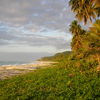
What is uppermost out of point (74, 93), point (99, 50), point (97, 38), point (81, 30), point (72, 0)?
point (72, 0)

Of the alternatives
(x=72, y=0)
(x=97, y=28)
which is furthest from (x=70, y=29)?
(x=97, y=28)

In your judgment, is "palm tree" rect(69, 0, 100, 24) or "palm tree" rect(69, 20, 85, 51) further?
"palm tree" rect(69, 20, 85, 51)

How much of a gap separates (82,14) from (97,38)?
23.2 m

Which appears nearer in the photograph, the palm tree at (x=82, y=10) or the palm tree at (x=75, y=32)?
the palm tree at (x=82, y=10)

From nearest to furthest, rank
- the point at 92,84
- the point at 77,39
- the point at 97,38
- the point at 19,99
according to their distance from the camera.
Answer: the point at 19,99, the point at 92,84, the point at 97,38, the point at 77,39

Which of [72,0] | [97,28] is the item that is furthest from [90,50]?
[72,0]

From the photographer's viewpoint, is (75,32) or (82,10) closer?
(82,10)

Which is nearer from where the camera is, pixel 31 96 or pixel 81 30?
pixel 31 96

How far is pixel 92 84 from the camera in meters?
16.8

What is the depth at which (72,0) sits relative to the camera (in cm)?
4844

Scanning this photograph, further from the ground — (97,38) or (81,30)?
(81,30)

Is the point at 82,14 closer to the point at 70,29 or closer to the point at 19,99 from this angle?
the point at 70,29

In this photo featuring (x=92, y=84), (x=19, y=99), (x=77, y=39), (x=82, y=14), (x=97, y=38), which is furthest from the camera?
(x=77, y=39)

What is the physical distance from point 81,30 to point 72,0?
22.2 metres
